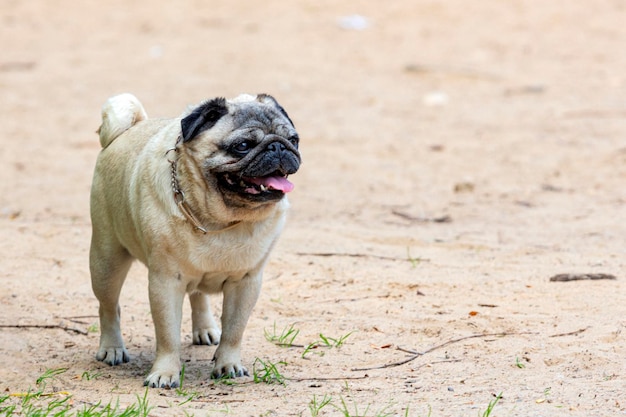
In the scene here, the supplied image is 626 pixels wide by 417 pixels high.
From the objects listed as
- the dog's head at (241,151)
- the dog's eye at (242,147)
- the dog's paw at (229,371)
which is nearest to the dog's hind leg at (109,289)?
the dog's paw at (229,371)

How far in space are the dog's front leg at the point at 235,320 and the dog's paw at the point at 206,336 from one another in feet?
2.39

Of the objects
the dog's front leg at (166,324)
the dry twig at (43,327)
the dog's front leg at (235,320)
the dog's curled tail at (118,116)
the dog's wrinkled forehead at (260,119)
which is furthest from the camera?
the dry twig at (43,327)

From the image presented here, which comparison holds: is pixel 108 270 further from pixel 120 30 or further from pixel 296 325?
pixel 120 30

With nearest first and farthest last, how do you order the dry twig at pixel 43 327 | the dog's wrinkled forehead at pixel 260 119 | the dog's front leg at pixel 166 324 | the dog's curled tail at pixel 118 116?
the dog's wrinkled forehead at pixel 260 119
the dog's front leg at pixel 166 324
the dog's curled tail at pixel 118 116
the dry twig at pixel 43 327

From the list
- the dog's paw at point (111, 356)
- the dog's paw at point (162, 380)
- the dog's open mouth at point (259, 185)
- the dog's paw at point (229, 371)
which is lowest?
the dog's paw at point (111, 356)

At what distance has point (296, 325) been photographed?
583 cm

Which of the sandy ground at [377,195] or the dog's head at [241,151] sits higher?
the dog's head at [241,151]

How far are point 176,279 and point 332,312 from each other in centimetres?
143

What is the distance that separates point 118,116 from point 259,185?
1.31m

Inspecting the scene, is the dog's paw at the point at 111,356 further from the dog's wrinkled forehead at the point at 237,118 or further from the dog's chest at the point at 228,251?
the dog's wrinkled forehead at the point at 237,118

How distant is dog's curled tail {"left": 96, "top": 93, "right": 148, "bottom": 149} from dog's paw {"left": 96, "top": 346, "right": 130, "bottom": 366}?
1.15 meters

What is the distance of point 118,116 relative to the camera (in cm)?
556

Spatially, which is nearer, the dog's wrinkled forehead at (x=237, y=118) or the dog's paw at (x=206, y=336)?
the dog's wrinkled forehead at (x=237, y=118)

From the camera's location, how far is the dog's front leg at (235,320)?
502 cm
